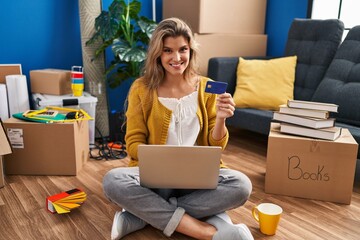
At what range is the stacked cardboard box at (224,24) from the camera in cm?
277

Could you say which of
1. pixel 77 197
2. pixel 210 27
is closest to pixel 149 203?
pixel 77 197

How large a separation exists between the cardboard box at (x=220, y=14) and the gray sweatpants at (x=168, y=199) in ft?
5.31

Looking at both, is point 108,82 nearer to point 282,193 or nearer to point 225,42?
point 225,42

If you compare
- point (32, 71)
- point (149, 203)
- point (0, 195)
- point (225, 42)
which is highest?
point (225, 42)

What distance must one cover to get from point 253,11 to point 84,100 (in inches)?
62.8

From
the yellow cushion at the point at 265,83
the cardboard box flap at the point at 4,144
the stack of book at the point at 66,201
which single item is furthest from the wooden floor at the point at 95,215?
the yellow cushion at the point at 265,83

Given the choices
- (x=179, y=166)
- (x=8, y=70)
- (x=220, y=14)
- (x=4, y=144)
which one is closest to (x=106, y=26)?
(x=8, y=70)

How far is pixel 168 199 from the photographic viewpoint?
1.48m

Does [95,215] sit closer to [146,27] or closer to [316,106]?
[316,106]

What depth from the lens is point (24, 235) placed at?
56.4 inches

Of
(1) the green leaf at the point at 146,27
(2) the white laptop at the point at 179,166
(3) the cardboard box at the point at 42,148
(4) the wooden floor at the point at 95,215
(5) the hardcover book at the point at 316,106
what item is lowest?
(4) the wooden floor at the point at 95,215

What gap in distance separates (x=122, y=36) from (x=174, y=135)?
1.37m

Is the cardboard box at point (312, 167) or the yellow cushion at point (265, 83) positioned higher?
the yellow cushion at point (265, 83)

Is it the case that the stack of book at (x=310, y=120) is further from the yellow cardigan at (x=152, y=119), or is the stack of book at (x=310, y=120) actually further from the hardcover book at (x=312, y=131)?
the yellow cardigan at (x=152, y=119)
